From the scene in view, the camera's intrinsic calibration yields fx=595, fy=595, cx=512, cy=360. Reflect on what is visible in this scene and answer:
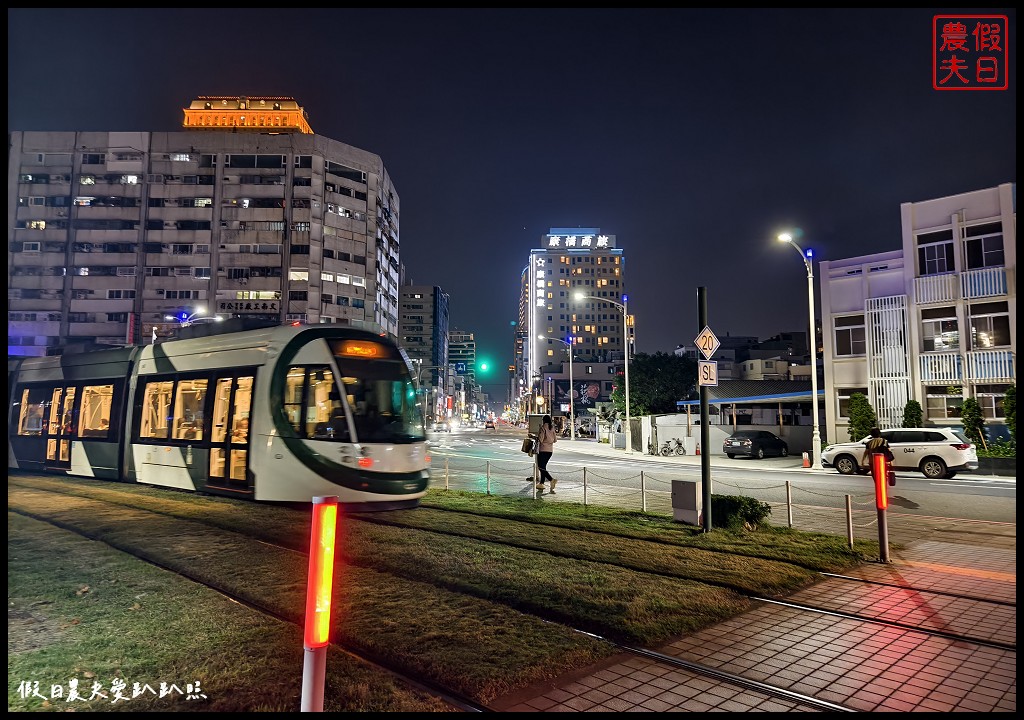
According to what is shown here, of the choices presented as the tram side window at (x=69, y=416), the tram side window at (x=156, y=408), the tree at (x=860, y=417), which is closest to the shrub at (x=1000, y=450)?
the tree at (x=860, y=417)

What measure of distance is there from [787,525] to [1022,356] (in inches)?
325

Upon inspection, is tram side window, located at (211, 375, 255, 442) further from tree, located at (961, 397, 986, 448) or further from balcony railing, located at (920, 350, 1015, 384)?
balcony railing, located at (920, 350, 1015, 384)

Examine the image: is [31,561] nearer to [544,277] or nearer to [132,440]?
[132,440]

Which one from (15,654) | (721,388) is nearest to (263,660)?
(15,654)

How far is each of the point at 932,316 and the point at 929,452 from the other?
12491 millimetres

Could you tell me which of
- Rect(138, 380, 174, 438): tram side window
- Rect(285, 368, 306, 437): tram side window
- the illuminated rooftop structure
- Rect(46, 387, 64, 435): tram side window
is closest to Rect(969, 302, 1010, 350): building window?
Rect(285, 368, 306, 437): tram side window

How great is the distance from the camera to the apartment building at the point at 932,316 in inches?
1116

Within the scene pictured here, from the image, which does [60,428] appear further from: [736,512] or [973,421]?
[973,421]

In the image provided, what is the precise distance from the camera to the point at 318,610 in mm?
3324

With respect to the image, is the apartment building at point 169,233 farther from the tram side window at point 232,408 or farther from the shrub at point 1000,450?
the shrub at point 1000,450

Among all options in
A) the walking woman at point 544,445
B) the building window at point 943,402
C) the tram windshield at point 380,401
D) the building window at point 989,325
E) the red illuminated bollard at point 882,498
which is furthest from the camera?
the building window at point 943,402

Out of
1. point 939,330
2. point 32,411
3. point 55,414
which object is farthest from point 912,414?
point 32,411

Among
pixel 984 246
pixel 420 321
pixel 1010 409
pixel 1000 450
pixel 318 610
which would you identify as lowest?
pixel 1000 450

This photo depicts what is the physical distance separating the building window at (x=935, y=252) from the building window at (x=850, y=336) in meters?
3.95
